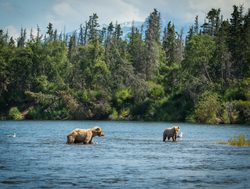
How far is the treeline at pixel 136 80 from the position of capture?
123938 millimetres

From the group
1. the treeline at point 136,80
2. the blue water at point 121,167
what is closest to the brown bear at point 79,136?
the blue water at point 121,167

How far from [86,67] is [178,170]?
12462cm

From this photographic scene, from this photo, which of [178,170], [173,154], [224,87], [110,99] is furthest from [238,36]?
[178,170]

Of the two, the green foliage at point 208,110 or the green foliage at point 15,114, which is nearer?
the green foliage at point 208,110

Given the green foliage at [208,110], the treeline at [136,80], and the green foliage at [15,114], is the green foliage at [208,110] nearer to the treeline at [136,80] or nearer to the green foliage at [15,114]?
the treeline at [136,80]

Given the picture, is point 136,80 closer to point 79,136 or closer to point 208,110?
point 208,110

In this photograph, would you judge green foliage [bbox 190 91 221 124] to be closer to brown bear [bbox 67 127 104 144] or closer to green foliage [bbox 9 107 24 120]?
green foliage [bbox 9 107 24 120]

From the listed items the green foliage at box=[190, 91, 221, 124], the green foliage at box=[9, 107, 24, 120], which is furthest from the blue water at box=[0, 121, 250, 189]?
the green foliage at box=[9, 107, 24, 120]

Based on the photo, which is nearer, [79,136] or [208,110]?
[79,136]

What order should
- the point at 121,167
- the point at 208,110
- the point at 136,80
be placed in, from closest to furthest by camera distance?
1. the point at 121,167
2. the point at 208,110
3. the point at 136,80

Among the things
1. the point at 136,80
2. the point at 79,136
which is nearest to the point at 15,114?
the point at 136,80

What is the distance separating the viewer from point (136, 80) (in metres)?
139

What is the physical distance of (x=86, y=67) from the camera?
6127 inches

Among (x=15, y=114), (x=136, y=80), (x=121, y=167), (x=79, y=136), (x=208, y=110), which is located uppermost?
(x=136, y=80)
